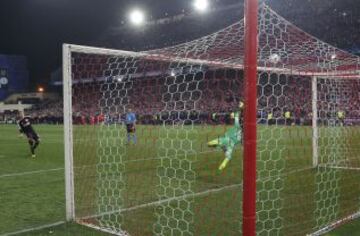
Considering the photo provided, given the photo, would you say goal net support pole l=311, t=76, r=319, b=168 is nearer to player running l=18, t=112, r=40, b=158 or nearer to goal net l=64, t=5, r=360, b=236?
goal net l=64, t=5, r=360, b=236

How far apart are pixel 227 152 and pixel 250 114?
6832 millimetres

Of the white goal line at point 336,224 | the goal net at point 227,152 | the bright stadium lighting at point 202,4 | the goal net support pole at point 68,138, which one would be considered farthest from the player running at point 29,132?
the bright stadium lighting at point 202,4

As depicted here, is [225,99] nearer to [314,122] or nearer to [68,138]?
[314,122]

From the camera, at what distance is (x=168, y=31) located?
42688 millimetres

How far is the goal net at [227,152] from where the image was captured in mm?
6094

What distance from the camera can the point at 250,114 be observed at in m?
3.32

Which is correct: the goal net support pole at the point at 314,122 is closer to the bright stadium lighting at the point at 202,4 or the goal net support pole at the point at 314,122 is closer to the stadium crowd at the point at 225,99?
the stadium crowd at the point at 225,99

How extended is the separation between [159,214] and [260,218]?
134 cm

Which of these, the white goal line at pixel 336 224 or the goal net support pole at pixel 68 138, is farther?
the goal net support pole at pixel 68 138

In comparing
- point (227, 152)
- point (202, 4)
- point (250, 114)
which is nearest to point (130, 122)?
point (227, 152)

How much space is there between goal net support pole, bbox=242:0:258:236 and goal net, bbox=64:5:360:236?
17.9 inches

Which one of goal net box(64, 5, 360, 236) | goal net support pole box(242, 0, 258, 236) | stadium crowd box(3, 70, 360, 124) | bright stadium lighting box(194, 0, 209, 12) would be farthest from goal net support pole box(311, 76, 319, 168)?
bright stadium lighting box(194, 0, 209, 12)

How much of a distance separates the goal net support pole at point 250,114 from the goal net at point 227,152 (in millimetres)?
454

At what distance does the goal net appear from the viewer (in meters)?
6.09
